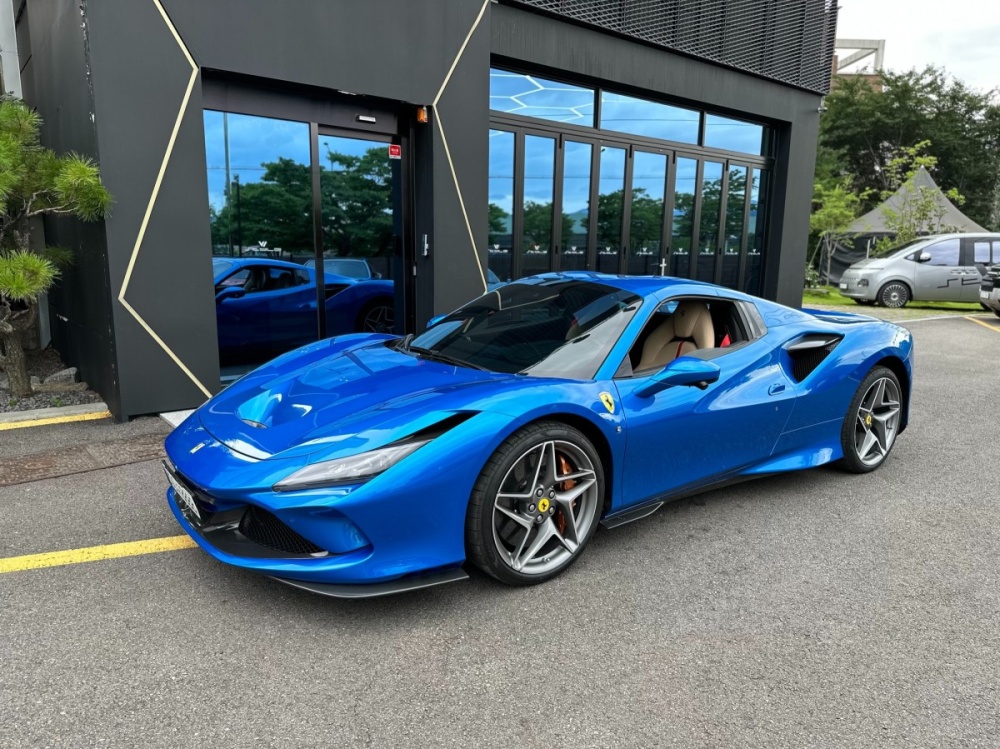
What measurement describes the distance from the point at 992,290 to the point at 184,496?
14.1 meters

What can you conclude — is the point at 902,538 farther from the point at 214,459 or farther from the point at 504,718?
the point at 214,459

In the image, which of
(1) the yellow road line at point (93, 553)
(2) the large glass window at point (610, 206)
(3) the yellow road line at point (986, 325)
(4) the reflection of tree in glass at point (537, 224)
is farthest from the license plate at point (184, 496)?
(3) the yellow road line at point (986, 325)

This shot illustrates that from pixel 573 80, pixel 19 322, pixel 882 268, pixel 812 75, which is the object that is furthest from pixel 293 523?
pixel 882 268

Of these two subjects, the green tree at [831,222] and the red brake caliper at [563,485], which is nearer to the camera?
the red brake caliper at [563,485]

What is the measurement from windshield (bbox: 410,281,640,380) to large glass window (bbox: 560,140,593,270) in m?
5.53

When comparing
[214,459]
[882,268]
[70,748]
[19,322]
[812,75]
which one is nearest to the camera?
[70,748]

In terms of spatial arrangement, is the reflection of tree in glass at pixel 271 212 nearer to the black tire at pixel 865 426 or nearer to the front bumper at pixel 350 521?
the front bumper at pixel 350 521

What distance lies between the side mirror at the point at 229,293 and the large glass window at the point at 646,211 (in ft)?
19.3

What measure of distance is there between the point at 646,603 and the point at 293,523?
1368 mm

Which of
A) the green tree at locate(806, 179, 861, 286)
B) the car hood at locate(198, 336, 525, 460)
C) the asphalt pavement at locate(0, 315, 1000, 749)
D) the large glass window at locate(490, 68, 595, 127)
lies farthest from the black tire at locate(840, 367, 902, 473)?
the green tree at locate(806, 179, 861, 286)

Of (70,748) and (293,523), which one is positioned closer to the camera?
(70,748)

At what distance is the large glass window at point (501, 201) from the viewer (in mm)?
8227

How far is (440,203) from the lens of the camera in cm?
710

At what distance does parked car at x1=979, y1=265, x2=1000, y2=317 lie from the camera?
12281 mm
